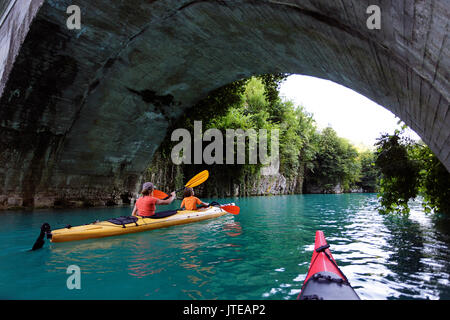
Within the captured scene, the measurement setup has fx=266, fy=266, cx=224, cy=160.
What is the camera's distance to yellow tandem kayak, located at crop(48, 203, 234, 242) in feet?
16.3

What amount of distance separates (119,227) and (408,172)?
20.8 feet

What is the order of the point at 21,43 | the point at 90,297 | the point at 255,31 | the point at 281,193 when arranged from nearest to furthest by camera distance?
the point at 90,297
the point at 255,31
the point at 21,43
the point at 281,193

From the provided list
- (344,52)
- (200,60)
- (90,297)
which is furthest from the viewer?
(200,60)

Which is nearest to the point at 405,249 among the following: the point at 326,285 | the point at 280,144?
the point at 326,285

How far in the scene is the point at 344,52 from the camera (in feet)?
11.3


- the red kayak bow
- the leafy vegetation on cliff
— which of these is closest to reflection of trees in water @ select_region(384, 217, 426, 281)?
the red kayak bow

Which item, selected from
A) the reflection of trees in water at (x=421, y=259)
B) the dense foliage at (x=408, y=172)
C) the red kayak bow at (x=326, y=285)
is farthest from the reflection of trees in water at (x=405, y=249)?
the red kayak bow at (x=326, y=285)

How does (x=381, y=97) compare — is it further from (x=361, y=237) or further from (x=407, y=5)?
(x=361, y=237)

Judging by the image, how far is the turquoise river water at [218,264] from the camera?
277 centimetres

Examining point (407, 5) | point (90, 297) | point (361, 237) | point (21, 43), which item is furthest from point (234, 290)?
point (21, 43)

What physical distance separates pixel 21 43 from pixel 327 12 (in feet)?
21.9

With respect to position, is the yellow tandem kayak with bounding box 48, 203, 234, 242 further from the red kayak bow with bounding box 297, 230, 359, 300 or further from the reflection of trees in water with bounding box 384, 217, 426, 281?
the reflection of trees in water with bounding box 384, 217, 426, 281

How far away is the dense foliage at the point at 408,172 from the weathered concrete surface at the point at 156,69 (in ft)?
7.31

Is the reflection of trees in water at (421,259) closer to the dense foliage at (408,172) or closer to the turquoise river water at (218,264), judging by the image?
the turquoise river water at (218,264)
